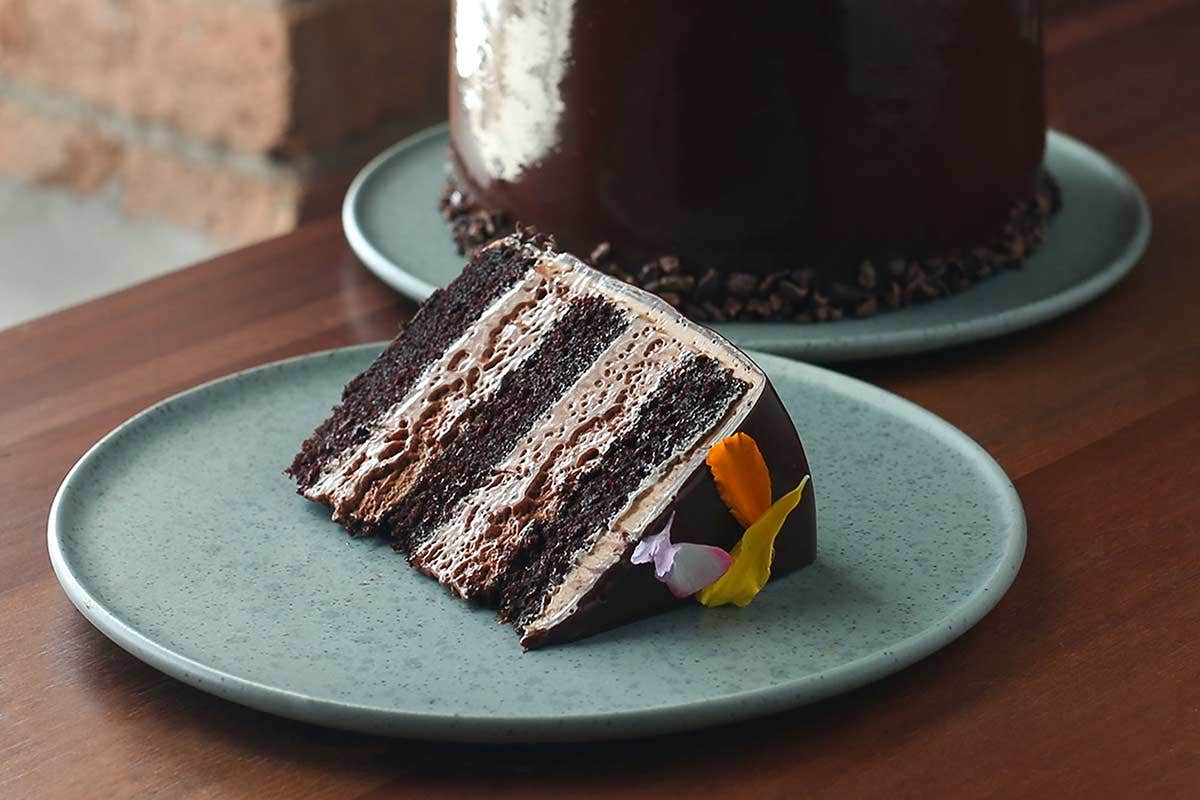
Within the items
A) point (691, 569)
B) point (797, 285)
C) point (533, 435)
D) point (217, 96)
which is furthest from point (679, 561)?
point (217, 96)

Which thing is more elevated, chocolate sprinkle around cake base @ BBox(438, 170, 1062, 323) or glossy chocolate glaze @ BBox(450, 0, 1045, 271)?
glossy chocolate glaze @ BBox(450, 0, 1045, 271)

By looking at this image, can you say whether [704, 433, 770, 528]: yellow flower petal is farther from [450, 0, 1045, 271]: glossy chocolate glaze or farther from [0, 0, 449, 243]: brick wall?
[0, 0, 449, 243]: brick wall

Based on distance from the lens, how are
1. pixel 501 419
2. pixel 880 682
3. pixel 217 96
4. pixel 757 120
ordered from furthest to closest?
1. pixel 217 96
2. pixel 757 120
3. pixel 501 419
4. pixel 880 682

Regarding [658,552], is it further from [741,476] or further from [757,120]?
[757,120]

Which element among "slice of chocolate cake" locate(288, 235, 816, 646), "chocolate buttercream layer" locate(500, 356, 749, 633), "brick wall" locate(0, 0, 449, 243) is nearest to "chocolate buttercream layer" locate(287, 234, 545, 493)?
"slice of chocolate cake" locate(288, 235, 816, 646)

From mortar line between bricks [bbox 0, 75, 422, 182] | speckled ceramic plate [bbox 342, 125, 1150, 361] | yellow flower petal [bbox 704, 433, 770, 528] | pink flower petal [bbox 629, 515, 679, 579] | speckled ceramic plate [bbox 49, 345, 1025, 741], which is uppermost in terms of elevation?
yellow flower petal [bbox 704, 433, 770, 528]

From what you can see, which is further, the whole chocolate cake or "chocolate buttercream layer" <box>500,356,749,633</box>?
the whole chocolate cake

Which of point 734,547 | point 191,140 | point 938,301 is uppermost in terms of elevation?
point 734,547

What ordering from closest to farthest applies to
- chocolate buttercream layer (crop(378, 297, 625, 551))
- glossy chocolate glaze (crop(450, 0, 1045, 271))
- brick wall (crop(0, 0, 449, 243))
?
chocolate buttercream layer (crop(378, 297, 625, 551))
glossy chocolate glaze (crop(450, 0, 1045, 271))
brick wall (crop(0, 0, 449, 243))

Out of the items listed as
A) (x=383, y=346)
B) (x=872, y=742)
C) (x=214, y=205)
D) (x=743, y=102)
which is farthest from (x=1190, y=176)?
(x=214, y=205)
